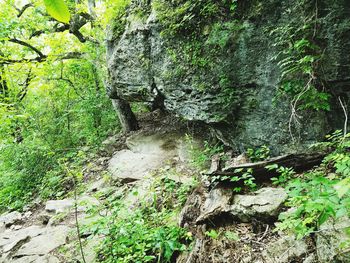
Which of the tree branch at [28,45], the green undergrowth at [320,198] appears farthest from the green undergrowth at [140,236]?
the tree branch at [28,45]

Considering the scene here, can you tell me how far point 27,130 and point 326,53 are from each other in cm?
951

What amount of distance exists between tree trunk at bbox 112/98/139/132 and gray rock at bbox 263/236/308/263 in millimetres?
6898

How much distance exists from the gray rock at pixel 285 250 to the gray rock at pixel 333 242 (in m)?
0.20

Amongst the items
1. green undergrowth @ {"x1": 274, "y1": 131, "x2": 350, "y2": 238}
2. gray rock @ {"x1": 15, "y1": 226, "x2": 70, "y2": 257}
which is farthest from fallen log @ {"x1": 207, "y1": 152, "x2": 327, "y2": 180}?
gray rock @ {"x1": 15, "y1": 226, "x2": 70, "y2": 257}

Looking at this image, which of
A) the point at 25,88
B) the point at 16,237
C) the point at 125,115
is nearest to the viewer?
the point at 16,237

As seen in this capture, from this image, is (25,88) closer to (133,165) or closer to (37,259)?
(133,165)

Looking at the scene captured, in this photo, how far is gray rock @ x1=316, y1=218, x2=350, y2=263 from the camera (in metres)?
1.95

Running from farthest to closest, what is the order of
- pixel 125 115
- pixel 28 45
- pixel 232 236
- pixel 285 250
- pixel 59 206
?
pixel 28 45 → pixel 125 115 → pixel 59 206 → pixel 232 236 → pixel 285 250

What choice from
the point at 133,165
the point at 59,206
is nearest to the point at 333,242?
the point at 133,165

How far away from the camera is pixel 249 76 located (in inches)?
167

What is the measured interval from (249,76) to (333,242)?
2864mm

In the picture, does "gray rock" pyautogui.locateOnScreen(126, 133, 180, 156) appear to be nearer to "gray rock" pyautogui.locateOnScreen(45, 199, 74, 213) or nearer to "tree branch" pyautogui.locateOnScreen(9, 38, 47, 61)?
"gray rock" pyautogui.locateOnScreen(45, 199, 74, 213)

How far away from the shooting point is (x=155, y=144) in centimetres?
735

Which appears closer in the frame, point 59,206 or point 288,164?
point 288,164
